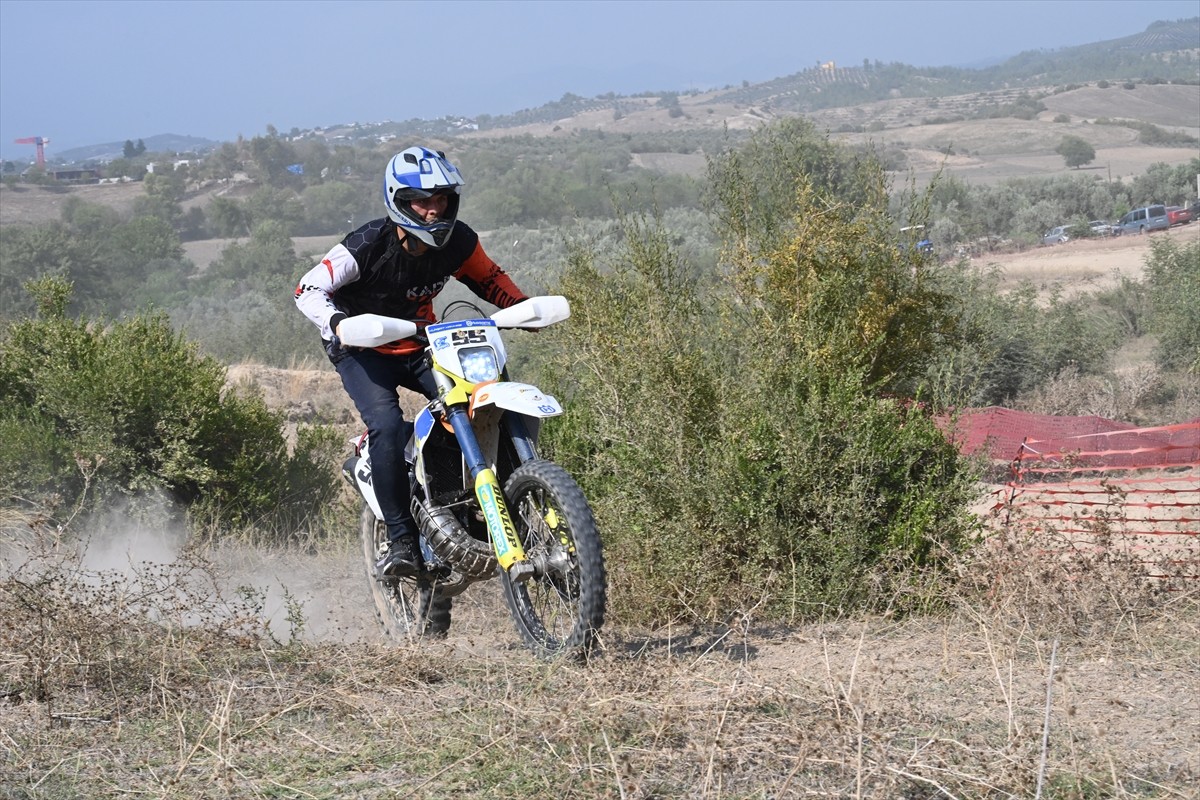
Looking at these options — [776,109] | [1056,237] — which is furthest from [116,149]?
[1056,237]

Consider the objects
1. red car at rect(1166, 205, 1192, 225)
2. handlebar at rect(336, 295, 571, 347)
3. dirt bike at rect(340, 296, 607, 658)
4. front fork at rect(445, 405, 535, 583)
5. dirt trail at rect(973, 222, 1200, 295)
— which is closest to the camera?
dirt bike at rect(340, 296, 607, 658)

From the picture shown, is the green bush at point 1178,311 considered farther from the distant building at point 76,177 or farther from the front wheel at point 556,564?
the distant building at point 76,177

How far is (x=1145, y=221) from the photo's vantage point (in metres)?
45.7

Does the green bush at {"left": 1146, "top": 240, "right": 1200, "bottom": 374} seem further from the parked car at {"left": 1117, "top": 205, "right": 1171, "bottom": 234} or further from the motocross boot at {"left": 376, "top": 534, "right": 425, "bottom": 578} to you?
the parked car at {"left": 1117, "top": 205, "right": 1171, "bottom": 234}

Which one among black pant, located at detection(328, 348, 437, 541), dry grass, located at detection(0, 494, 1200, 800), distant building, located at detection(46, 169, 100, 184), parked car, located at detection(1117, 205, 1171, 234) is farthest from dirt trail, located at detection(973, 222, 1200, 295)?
distant building, located at detection(46, 169, 100, 184)

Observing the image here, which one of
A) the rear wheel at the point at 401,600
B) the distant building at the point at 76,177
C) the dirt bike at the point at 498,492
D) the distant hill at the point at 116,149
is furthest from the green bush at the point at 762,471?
the distant hill at the point at 116,149

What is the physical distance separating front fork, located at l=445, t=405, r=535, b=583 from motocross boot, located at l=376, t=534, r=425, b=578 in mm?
519

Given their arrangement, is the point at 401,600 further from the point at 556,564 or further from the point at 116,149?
the point at 116,149

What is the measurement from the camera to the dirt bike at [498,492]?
5.25 metres

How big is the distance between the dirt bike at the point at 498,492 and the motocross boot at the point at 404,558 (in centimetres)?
4

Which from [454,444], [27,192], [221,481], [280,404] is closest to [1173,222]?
[280,404]

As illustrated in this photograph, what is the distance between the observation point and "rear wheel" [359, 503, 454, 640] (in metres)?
6.48

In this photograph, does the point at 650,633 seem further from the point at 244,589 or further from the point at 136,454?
the point at 136,454

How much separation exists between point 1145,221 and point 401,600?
1751 inches
